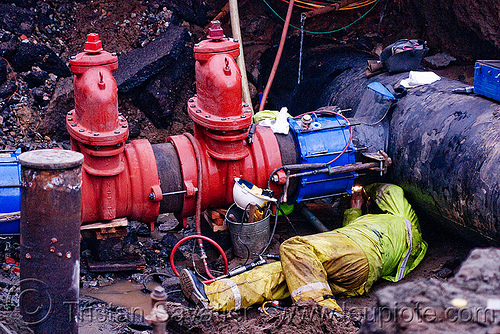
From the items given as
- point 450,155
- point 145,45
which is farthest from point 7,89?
point 450,155

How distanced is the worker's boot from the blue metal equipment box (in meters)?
2.90

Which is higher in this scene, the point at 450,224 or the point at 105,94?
the point at 105,94

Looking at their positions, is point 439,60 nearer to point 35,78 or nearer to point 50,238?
point 35,78

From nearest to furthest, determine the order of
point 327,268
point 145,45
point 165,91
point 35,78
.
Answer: point 327,268 → point 35,78 → point 165,91 → point 145,45

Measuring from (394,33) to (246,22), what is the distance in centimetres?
195

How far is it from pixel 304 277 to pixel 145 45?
12.7 ft

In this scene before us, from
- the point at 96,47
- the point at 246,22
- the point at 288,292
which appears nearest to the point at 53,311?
the point at 288,292

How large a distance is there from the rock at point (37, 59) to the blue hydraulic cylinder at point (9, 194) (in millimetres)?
2112

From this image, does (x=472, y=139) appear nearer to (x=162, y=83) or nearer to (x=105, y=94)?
(x=105, y=94)

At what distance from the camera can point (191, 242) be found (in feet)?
18.0

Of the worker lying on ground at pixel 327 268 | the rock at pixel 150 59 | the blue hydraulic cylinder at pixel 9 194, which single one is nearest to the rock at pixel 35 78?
the rock at pixel 150 59

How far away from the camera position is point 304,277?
406cm

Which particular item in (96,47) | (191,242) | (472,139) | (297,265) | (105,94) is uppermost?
(96,47)

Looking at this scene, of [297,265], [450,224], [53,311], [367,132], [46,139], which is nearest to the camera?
[53,311]
